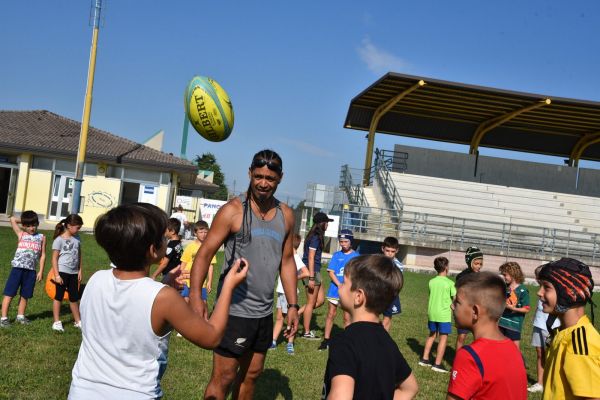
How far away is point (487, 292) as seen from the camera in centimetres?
288

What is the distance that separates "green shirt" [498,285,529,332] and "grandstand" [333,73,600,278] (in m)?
15.9

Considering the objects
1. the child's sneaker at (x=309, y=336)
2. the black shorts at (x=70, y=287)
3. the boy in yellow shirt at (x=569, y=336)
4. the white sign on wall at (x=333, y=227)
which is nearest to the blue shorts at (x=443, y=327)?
the child's sneaker at (x=309, y=336)

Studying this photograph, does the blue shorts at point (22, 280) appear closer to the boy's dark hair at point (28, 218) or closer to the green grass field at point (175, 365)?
the green grass field at point (175, 365)

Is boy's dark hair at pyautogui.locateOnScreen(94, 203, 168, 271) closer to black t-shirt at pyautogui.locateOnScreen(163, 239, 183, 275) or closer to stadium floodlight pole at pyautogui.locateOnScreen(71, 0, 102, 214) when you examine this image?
black t-shirt at pyautogui.locateOnScreen(163, 239, 183, 275)

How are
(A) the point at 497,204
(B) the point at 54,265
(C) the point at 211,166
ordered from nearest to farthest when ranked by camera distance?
(B) the point at 54,265
(A) the point at 497,204
(C) the point at 211,166

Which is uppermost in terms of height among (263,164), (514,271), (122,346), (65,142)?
(65,142)

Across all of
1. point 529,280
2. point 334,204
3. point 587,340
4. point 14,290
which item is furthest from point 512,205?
point 587,340

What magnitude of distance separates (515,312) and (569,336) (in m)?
4.28

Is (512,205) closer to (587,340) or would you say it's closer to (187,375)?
(187,375)

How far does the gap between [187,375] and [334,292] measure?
291 cm

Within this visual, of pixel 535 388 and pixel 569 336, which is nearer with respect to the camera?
pixel 569 336

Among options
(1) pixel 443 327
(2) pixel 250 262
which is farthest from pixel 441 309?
(2) pixel 250 262

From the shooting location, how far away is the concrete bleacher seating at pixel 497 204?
1139 inches

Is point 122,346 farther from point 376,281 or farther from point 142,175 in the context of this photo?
point 142,175
